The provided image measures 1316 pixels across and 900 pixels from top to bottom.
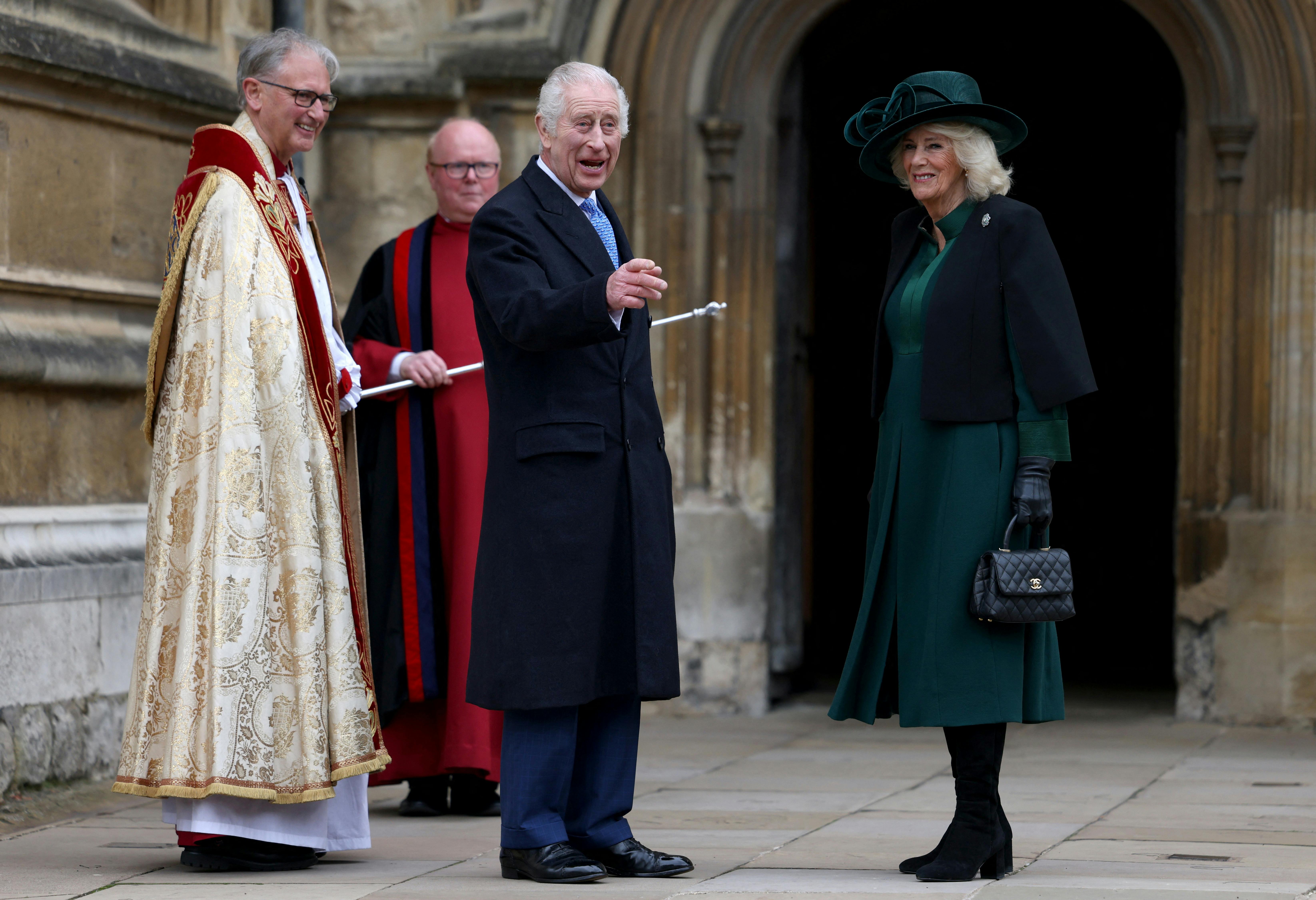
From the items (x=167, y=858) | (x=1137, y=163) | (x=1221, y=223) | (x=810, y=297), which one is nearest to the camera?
(x=167, y=858)

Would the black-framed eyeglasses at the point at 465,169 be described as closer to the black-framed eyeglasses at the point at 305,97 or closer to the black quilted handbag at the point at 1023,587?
the black-framed eyeglasses at the point at 305,97

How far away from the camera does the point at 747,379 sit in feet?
25.6

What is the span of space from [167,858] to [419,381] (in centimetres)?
145

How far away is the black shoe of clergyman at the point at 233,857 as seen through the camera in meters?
4.31

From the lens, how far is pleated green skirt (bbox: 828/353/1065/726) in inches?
159

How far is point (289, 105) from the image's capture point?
14.7 feet

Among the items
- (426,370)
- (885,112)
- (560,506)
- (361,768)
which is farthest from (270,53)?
(361,768)

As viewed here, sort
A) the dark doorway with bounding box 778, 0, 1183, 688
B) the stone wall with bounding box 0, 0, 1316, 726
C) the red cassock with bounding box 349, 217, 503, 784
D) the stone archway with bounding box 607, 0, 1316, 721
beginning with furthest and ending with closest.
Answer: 1. the dark doorway with bounding box 778, 0, 1183, 688
2. the stone archway with bounding box 607, 0, 1316, 721
3. the stone wall with bounding box 0, 0, 1316, 726
4. the red cassock with bounding box 349, 217, 503, 784

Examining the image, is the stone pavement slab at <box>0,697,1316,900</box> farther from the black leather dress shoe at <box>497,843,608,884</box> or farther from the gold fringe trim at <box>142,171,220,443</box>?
the gold fringe trim at <box>142,171,220,443</box>

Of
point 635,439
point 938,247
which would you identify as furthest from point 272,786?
point 938,247

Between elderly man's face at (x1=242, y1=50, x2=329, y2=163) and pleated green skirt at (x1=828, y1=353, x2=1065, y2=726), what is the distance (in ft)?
4.79

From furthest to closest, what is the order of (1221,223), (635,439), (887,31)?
(887,31)
(1221,223)
(635,439)

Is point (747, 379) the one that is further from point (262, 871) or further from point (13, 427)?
point (262, 871)

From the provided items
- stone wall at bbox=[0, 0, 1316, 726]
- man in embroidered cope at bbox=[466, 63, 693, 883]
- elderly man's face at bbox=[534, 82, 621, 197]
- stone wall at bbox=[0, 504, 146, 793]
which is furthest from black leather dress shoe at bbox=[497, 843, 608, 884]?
stone wall at bbox=[0, 0, 1316, 726]
